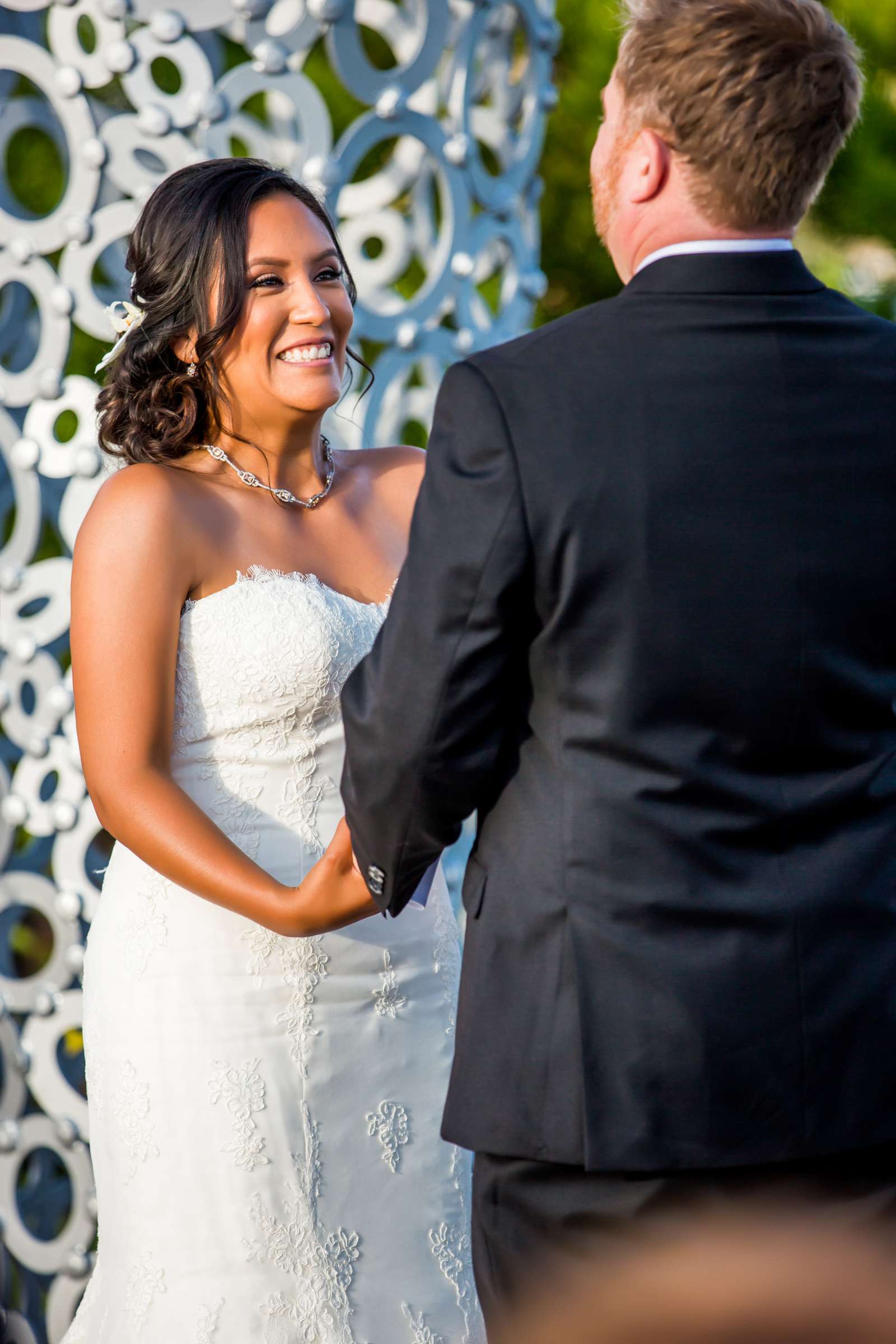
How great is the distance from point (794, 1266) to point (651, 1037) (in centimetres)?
32

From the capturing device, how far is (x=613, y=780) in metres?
1.64

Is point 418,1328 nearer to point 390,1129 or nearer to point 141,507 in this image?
point 390,1129

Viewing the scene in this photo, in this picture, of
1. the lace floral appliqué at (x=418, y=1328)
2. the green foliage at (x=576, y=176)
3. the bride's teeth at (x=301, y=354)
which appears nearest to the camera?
the lace floral appliqué at (x=418, y=1328)

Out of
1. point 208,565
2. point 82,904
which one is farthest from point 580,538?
point 82,904

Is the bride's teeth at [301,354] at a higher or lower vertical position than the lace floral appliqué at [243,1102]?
higher

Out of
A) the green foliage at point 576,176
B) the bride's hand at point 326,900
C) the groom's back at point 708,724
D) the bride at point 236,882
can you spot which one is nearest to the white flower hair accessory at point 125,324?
the bride at point 236,882

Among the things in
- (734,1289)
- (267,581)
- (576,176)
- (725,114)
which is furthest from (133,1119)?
(576,176)

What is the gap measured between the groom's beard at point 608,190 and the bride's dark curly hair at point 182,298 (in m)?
1.05

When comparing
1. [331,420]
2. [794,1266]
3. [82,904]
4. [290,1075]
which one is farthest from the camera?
[331,420]

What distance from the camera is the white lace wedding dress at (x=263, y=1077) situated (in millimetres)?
2564

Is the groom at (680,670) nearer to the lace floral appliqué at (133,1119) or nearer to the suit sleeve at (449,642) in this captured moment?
the suit sleeve at (449,642)

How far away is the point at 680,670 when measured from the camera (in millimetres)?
1605

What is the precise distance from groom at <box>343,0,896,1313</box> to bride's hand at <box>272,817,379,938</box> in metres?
0.52

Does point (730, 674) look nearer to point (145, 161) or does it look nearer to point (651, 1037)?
point (651, 1037)
